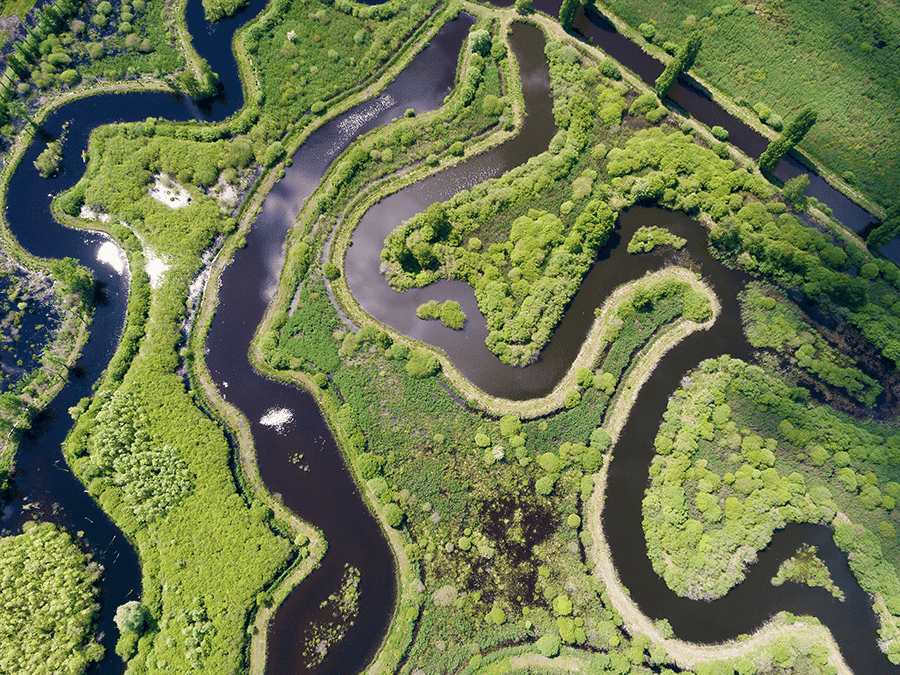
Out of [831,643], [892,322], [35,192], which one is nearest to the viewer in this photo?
[831,643]

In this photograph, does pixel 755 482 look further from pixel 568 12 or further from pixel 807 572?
pixel 568 12

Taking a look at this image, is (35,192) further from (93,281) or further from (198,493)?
(198,493)

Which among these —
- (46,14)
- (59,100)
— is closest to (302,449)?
(59,100)

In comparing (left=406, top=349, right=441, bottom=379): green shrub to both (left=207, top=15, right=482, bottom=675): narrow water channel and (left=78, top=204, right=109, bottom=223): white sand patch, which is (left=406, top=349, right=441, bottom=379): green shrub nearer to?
(left=207, top=15, right=482, bottom=675): narrow water channel

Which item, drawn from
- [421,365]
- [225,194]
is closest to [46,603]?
[421,365]

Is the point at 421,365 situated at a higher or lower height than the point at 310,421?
higher

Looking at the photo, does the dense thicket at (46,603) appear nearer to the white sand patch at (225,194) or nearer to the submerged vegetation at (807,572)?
the white sand patch at (225,194)

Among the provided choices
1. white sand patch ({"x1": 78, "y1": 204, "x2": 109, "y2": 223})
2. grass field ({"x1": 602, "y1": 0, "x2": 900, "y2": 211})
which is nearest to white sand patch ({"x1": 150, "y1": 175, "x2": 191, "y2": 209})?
white sand patch ({"x1": 78, "y1": 204, "x2": 109, "y2": 223})
